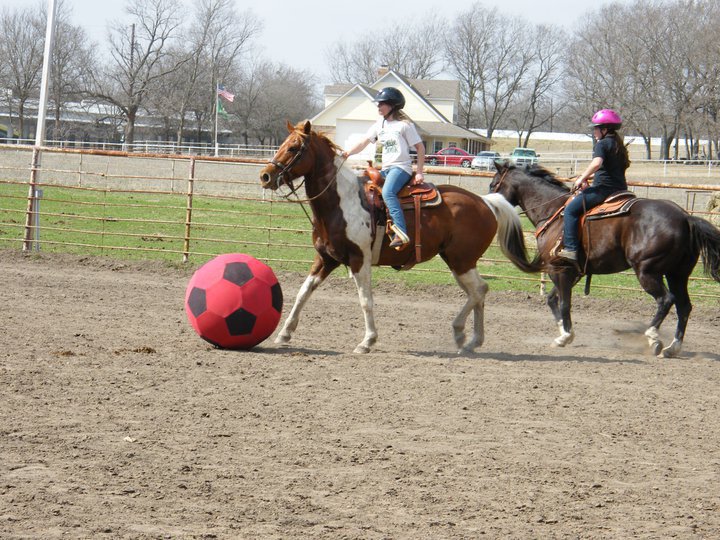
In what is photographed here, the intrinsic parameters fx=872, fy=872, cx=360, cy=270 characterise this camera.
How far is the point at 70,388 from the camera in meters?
6.51

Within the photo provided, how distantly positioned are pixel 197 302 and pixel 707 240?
→ 5.23 meters

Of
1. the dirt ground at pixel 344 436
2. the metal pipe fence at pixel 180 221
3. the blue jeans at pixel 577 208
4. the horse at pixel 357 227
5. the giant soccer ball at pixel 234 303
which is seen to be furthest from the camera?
the metal pipe fence at pixel 180 221

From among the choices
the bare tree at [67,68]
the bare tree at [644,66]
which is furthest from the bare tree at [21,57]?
the bare tree at [644,66]

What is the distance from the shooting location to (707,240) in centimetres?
904

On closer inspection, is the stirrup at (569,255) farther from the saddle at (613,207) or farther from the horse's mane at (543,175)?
the horse's mane at (543,175)

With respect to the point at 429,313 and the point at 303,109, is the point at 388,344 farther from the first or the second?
the point at 303,109

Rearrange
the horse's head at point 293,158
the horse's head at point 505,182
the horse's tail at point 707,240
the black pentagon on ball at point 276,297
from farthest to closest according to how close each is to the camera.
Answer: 1. the horse's head at point 505,182
2. the horse's tail at point 707,240
3. the horse's head at point 293,158
4. the black pentagon on ball at point 276,297

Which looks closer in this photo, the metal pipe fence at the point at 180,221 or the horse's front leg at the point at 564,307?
the horse's front leg at the point at 564,307

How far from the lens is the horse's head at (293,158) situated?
8297 mm

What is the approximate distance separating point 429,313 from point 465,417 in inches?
222

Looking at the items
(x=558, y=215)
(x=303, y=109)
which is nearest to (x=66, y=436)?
(x=558, y=215)

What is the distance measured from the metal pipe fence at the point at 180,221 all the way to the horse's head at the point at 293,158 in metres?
2.23

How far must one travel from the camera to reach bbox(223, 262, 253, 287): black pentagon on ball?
8047 millimetres

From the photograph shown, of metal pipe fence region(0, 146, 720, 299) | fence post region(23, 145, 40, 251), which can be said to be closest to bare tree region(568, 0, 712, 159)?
metal pipe fence region(0, 146, 720, 299)
